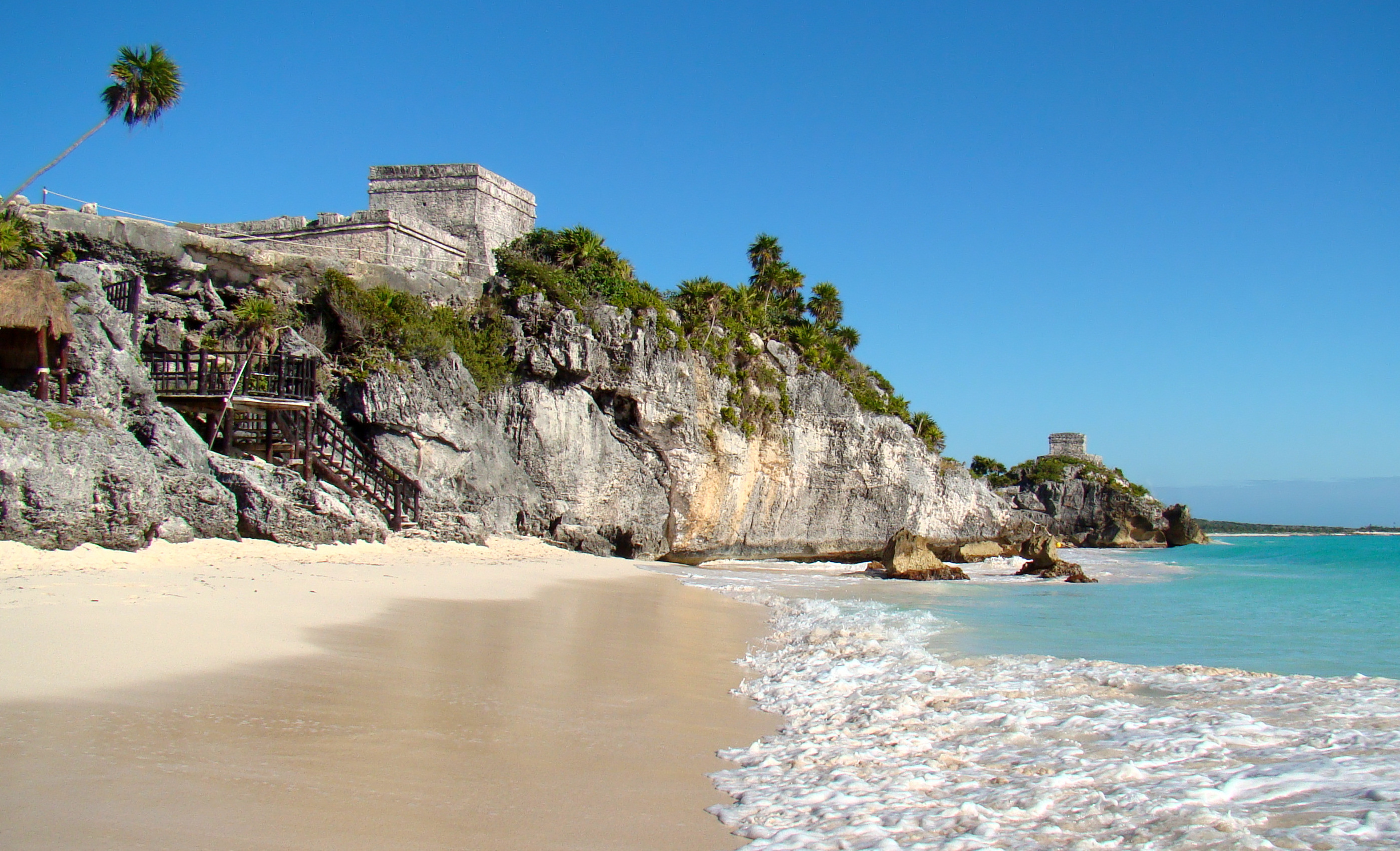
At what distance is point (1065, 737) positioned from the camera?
507cm

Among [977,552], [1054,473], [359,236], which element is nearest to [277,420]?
[359,236]

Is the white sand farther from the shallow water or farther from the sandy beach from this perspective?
the shallow water

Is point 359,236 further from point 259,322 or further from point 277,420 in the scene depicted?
point 277,420

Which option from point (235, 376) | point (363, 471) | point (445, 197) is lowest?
point (363, 471)

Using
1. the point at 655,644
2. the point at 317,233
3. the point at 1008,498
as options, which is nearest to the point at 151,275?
the point at 317,233

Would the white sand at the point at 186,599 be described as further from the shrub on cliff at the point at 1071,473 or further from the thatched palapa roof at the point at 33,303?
the shrub on cliff at the point at 1071,473

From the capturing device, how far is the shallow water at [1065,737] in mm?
3652

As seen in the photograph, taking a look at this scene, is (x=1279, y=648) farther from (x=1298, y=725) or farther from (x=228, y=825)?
(x=228, y=825)

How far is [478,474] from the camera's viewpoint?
19.7 meters

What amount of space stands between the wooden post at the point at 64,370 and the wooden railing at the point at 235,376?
2483mm

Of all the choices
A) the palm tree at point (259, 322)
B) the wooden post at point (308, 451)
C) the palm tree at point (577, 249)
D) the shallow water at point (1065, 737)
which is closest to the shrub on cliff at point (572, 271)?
the palm tree at point (577, 249)

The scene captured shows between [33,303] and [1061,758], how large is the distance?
13071 mm

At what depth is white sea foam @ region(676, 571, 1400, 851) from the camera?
11.8ft

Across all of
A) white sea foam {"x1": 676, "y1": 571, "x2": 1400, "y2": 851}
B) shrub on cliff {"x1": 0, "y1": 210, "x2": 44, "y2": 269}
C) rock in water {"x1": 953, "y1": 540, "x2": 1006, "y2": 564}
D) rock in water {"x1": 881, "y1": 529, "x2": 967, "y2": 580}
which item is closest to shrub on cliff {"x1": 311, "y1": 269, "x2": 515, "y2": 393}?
shrub on cliff {"x1": 0, "y1": 210, "x2": 44, "y2": 269}
